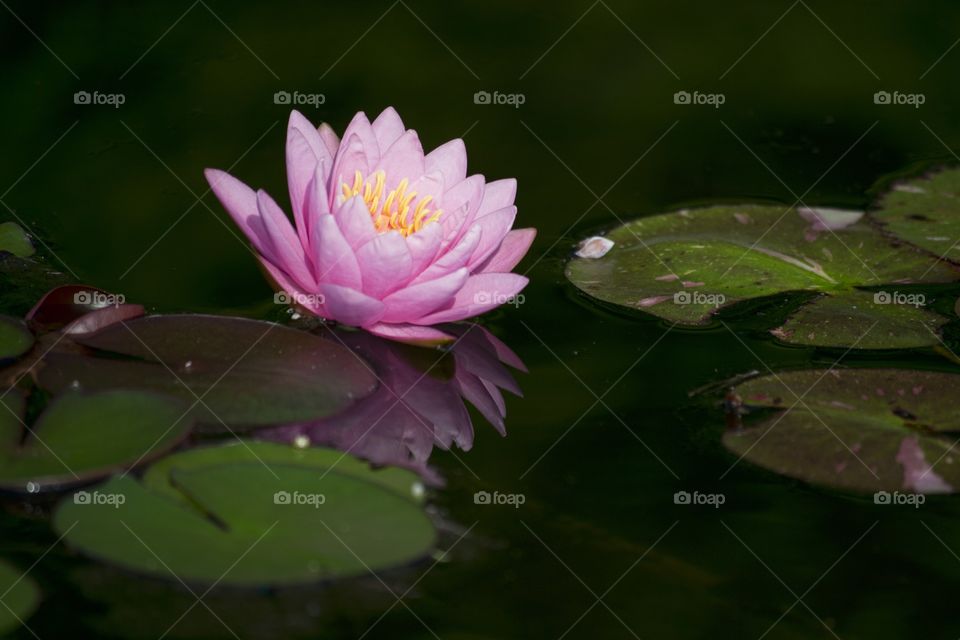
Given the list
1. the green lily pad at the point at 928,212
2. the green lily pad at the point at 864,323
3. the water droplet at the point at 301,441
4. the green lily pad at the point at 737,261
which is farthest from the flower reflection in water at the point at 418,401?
the green lily pad at the point at 928,212

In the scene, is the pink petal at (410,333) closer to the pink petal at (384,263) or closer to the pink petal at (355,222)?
the pink petal at (384,263)

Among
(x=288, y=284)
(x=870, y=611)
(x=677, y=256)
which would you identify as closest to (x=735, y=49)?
(x=677, y=256)

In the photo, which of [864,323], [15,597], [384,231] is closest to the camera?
[15,597]

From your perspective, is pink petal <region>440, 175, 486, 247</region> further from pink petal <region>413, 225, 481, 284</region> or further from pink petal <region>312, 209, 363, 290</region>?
pink petal <region>312, 209, 363, 290</region>

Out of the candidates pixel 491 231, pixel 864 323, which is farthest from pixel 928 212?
pixel 491 231

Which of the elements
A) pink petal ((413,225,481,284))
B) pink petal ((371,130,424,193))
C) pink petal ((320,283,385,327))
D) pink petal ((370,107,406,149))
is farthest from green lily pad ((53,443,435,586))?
pink petal ((370,107,406,149))

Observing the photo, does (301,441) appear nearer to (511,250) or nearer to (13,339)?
(13,339)
